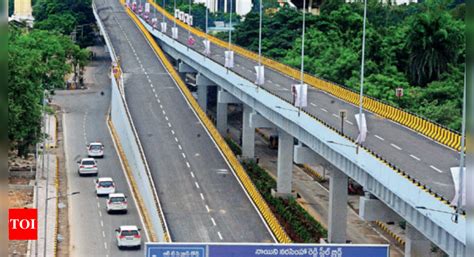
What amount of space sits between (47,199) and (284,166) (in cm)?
2215

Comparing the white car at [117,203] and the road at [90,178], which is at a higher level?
the white car at [117,203]

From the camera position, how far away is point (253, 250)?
3934 cm

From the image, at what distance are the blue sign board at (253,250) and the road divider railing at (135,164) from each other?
16.8 meters

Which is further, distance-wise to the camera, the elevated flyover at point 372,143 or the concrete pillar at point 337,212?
the concrete pillar at point 337,212

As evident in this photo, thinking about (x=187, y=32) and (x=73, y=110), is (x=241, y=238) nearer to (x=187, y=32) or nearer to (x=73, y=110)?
(x=73, y=110)

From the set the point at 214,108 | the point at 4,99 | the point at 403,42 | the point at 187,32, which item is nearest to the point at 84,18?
the point at 187,32

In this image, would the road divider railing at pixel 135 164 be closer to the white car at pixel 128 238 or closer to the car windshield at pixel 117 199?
the white car at pixel 128 238

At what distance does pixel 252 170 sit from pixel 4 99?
8289 cm

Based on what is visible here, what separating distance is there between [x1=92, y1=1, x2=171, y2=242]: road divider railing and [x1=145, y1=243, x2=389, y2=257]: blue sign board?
55.2 ft

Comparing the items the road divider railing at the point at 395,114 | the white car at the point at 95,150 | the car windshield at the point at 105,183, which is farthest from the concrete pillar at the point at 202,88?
the car windshield at the point at 105,183

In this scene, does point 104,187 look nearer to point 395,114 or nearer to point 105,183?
point 105,183

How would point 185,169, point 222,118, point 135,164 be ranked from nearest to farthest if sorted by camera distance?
1. point 185,169
2. point 135,164
3. point 222,118

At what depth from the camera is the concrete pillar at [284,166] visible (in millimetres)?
82250

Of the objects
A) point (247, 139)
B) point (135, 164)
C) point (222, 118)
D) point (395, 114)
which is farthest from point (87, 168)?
point (395, 114)
